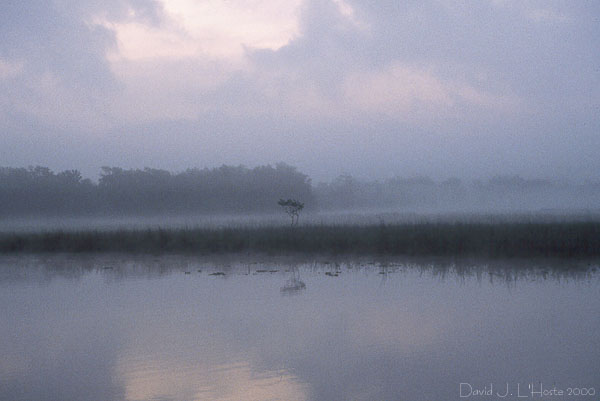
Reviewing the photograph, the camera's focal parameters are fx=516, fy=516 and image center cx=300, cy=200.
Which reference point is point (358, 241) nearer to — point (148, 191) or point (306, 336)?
point (306, 336)

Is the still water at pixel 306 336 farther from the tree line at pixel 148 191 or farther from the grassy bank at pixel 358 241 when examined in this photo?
the tree line at pixel 148 191

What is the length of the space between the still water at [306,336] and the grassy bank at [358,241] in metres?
2.72

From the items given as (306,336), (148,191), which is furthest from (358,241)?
(148,191)

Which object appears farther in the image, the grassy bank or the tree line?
the tree line

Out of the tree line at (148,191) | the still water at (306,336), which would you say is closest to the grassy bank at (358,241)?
the still water at (306,336)

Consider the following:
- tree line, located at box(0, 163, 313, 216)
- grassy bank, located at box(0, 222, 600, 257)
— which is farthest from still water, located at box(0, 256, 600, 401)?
tree line, located at box(0, 163, 313, 216)

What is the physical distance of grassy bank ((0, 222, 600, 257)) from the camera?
1477 cm

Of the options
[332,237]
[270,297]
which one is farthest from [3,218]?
[270,297]

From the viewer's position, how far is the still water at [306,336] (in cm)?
546

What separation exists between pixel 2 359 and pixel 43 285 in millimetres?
5724

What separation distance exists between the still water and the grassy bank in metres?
2.72

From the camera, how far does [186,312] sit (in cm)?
869

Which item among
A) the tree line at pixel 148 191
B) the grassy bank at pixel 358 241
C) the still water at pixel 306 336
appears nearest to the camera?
the still water at pixel 306 336

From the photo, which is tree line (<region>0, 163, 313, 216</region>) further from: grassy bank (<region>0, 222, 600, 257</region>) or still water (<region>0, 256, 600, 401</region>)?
still water (<region>0, 256, 600, 401</region>)
